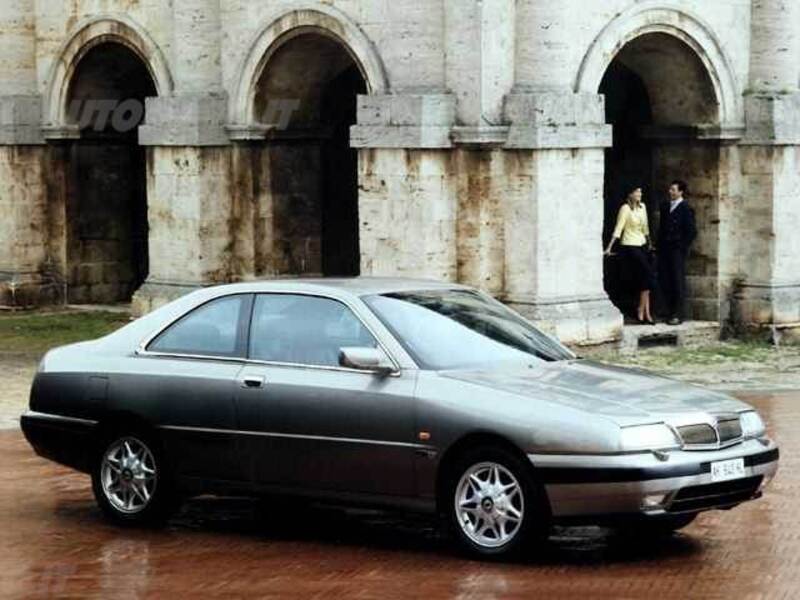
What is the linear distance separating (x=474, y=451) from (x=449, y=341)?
936 millimetres

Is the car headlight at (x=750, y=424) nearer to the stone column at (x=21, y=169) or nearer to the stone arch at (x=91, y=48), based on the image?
the stone arch at (x=91, y=48)

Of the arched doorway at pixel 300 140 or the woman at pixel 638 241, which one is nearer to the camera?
the woman at pixel 638 241

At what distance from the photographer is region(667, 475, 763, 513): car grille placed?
1033 centimetres

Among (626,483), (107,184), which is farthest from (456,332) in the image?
(107,184)

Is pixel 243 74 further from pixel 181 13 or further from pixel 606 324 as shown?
pixel 606 324

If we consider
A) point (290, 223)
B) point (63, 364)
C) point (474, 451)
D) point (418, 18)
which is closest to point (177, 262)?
point (290, 223)

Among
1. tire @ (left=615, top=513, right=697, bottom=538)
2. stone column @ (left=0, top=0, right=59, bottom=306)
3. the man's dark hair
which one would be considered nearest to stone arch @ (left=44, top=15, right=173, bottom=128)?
stone column @ (left=0, top=0, right=59, bottom=306)

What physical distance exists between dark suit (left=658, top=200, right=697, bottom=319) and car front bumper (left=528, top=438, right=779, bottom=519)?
13216 millimetres

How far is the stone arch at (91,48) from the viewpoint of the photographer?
25.3 metres

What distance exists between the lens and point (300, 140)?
24.8m

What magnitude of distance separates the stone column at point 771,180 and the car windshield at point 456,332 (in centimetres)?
1194

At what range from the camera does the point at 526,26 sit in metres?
21.5

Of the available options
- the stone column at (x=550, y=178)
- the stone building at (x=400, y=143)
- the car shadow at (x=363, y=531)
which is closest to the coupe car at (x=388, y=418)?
the car shadow at (x=363, y=531)

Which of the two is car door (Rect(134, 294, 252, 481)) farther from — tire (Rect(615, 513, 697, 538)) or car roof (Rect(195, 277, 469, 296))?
tire (Rect(615, 513, 697, 538))
